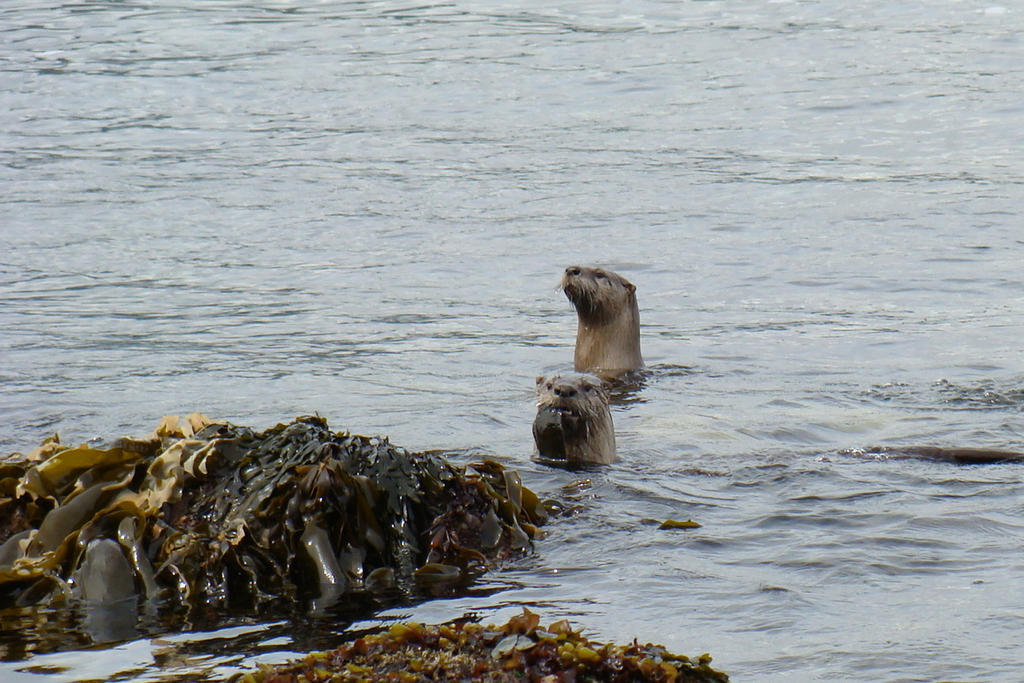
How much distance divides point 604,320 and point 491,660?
200 inches

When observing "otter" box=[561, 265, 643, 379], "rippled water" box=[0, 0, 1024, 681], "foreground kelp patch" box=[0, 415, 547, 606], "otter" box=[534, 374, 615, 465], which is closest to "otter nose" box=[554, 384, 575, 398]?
"otter" box=[534, 374, 615, 465]

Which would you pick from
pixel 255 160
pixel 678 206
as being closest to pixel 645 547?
pixel 678 206

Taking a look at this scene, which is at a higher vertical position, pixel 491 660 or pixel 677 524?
pixel 491 660

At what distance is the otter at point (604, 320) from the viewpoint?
763cm

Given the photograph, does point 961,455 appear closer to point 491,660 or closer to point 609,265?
point 491,660

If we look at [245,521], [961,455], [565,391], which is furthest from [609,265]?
[245,521]

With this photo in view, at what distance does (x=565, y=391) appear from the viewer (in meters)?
5.35

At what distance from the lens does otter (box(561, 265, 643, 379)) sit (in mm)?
7629

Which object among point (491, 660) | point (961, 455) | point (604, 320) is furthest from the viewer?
point (604, 320)

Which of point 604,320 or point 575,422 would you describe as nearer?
point 575,422

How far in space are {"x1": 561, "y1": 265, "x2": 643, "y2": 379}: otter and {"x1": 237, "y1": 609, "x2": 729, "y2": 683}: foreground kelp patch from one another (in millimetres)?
4806

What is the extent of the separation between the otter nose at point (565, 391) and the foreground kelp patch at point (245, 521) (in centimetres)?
112

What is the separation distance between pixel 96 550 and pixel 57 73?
14953 mm

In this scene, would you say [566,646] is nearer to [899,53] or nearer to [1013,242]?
[1013,242]
